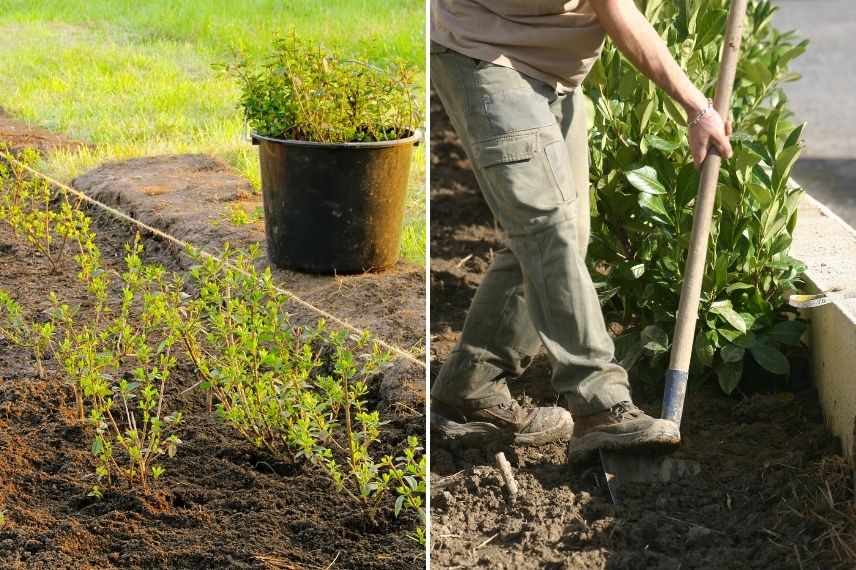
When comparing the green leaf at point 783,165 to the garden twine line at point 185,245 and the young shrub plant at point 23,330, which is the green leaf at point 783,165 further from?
the young shrub plant at point 23,330

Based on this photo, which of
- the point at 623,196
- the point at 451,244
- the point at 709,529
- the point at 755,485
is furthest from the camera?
the point at 451,244

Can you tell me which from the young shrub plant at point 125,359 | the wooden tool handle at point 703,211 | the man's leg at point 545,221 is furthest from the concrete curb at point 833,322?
the young shrub plant at point 125,359

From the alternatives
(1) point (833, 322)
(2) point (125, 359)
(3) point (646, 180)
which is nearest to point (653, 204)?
(3) point (646, 180)

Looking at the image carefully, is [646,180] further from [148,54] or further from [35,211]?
[35,211]

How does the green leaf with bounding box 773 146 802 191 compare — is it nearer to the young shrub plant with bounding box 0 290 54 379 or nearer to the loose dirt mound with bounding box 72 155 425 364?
the loose dirt mound with bounding box 72 155 425 364

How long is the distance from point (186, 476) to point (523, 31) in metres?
1.39

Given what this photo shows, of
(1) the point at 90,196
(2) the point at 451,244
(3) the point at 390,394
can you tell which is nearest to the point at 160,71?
(1) the point at 90,196

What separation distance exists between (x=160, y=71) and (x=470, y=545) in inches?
56.5

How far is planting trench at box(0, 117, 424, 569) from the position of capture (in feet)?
9.01

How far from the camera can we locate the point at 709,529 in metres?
2.96

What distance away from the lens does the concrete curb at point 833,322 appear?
10.5 ft

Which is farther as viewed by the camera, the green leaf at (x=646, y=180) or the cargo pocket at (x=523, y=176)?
the green leaf at (x=646, y=180)

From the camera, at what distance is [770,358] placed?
352cm

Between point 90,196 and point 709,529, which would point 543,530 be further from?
point 90,196
